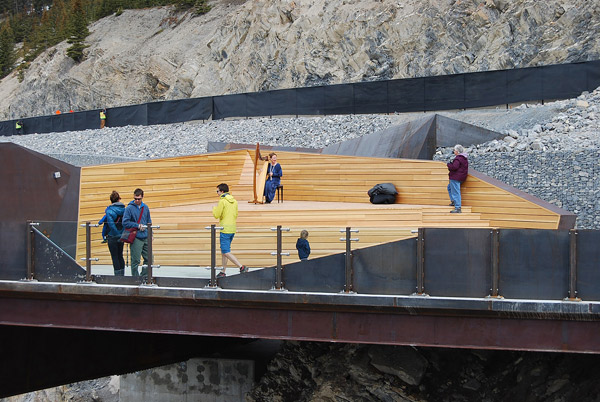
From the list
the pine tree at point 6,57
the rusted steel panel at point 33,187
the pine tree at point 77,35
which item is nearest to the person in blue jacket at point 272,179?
the rusted steel panel at point 33,187

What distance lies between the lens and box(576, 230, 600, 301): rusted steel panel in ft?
32.4

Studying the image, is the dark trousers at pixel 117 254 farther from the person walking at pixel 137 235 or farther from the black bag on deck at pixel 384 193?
the black bag on deck at pixel 384 193

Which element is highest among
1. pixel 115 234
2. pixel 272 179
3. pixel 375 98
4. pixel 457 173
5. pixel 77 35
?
pixel 77 35

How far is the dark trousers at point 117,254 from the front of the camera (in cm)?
1153

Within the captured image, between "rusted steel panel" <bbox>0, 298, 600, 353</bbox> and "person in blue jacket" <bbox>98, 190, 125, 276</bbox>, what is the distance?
0.60 m

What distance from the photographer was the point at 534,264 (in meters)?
10.1

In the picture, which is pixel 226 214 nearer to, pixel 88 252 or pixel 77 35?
pixel 88 252

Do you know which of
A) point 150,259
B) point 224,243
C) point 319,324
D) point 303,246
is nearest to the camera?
point 319,324

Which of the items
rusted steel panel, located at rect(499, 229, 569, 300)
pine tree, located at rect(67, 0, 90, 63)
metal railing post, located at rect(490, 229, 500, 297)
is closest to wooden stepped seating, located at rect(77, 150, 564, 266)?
metal railing post, located at rect(490, 229, 500, 297)

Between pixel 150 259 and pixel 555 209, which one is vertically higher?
pixel 555 209

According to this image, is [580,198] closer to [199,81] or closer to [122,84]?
[199,81]

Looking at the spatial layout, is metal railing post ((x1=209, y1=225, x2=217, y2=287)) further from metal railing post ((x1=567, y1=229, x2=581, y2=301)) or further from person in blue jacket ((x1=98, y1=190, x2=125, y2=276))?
metal railing post ((x1=567, y1=229, x2=581, y2=301))

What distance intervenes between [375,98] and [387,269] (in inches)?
1112

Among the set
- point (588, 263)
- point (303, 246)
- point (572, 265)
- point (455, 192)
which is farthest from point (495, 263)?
point (455, 192)
